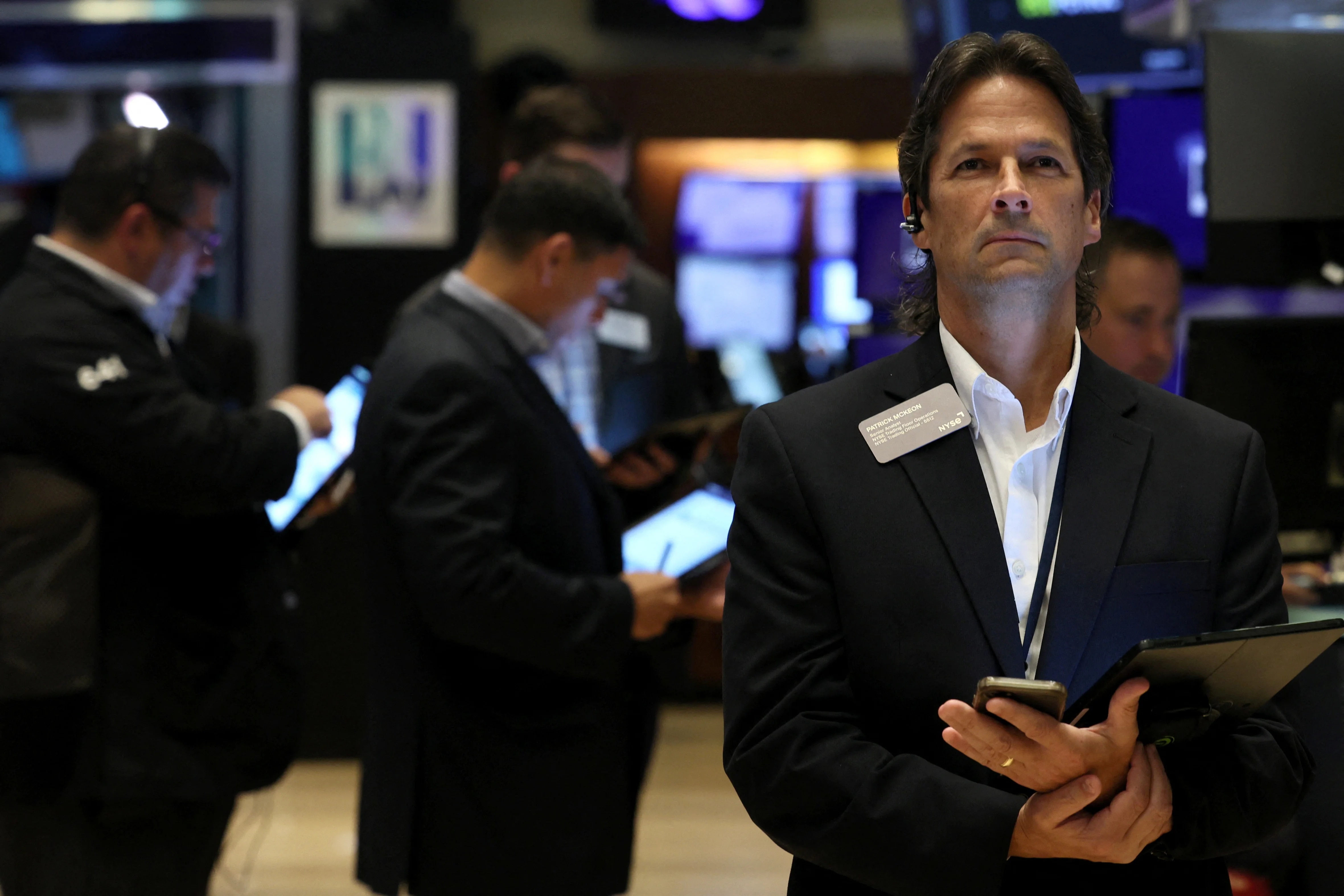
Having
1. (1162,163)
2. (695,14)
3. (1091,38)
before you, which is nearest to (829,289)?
(695,14)

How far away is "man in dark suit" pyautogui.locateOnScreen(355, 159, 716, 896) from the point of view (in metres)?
2.38

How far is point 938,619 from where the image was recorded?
139 cm

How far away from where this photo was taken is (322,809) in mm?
4828

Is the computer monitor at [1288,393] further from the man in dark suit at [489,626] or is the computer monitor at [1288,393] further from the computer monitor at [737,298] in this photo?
the computer monitor at [737,298]

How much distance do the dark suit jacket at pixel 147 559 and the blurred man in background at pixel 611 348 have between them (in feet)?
3.01

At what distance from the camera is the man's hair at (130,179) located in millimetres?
2688

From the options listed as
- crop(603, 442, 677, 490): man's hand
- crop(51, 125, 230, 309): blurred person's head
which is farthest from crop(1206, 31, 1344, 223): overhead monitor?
crop(51, 125, 230, 309): blurred person's head

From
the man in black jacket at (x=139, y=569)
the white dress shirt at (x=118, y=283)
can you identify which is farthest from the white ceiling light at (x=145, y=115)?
the white dress shirt at (x=118, y=283)

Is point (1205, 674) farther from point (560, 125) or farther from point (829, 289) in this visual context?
point (829, 289)

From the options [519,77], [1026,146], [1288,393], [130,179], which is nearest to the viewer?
[1026,146]

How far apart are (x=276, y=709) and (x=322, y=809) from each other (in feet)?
7.56

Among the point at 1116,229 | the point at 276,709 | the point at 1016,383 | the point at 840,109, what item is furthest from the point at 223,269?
the point at 1016,383

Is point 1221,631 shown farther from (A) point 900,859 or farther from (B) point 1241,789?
(A) point 900,859

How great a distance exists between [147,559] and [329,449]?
626mm
